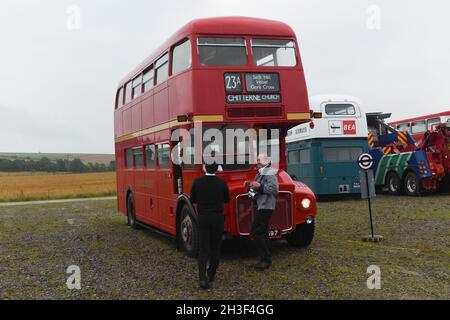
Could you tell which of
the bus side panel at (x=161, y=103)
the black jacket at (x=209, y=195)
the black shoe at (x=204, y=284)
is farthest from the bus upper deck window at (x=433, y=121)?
the black shoe at (x=204, y=284)

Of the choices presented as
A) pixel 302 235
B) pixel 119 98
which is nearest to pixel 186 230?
pixel 302 235

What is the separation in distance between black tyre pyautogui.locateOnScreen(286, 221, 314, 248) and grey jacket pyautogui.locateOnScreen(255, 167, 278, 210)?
1818 mm

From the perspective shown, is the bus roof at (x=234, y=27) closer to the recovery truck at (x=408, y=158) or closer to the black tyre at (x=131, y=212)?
the black tyre at (x=131, y=212)

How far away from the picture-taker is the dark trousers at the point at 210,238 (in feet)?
24.6

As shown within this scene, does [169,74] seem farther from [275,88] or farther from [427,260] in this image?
[427,260]

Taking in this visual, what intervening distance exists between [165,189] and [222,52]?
3.23m

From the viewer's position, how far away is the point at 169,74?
10.3 m

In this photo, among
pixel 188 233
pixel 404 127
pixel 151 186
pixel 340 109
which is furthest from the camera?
pixel 404 127

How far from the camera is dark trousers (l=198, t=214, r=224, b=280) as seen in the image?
7.50m

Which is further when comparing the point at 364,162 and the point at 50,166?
the point at 50,166

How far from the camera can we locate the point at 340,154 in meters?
19.2

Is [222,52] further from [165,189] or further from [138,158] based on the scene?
[138,158]

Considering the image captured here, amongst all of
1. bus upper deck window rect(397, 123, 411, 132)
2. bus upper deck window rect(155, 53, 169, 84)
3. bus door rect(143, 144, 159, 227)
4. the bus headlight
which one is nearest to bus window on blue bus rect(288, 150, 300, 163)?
bus upper deck window rect(397, 123, 411, 132)

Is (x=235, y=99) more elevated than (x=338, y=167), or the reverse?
(x=235, y=99)
